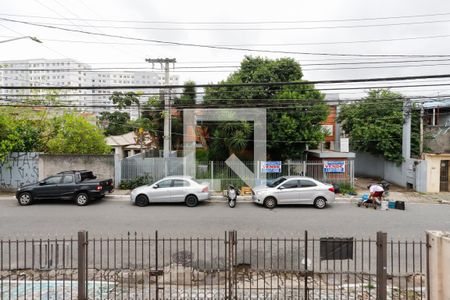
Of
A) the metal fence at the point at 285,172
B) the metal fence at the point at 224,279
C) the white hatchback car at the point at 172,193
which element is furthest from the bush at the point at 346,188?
the metal fence at the point at 224,279

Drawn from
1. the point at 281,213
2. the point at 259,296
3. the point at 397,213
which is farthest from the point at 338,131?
the point at 259,296

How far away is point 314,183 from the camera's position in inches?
472

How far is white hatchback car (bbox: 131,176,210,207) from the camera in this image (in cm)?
1202

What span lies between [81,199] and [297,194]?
30.9 ft

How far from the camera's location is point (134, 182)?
51.9ft

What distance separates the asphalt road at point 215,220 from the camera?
8492 millimetres

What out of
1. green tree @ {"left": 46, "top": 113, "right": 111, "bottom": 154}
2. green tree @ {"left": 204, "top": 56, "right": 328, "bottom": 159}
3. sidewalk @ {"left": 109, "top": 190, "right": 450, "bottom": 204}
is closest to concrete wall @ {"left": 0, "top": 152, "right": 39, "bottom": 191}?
green tree @ {"left": 46, "top": 113, "right": 111, "bottom": 154}

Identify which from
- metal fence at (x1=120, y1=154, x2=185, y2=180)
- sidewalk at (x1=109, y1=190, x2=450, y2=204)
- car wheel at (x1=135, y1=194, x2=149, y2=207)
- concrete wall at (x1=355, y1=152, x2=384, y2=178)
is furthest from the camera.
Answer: concrete wall at (x1=355, y1=152, x2=384, y2=178)

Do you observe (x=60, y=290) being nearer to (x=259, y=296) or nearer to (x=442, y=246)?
(x=259, y=296)

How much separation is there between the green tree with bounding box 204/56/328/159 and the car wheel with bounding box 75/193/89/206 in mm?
7904

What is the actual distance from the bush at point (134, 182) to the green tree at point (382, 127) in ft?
47.2

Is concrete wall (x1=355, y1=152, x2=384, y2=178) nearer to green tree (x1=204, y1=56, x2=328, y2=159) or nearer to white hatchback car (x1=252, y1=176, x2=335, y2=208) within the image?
green tree (x1=204, y1=56, x2=328, y2=159)

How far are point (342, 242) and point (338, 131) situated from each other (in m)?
25.7

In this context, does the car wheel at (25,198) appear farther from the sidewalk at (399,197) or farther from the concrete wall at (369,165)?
the concrete wall at (369,165)
